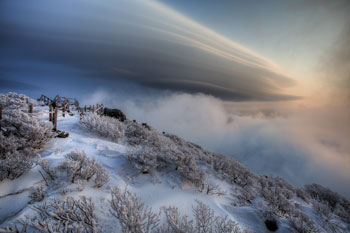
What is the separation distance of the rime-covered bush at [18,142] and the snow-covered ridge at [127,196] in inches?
1.7

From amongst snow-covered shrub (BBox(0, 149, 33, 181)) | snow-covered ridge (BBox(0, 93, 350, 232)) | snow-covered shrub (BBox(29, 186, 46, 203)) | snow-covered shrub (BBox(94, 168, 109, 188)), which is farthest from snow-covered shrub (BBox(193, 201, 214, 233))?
snow-covered shrub (BBox(0, 149, 33, 181))

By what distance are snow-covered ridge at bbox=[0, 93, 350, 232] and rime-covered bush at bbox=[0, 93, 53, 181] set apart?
4 cm

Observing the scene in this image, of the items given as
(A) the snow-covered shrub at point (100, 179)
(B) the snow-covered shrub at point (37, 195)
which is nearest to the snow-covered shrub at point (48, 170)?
(B) the snow-covered shrub at point (37, 195)

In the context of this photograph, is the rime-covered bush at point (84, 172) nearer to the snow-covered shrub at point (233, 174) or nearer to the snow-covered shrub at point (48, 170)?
the snow-covered shrub at point (48, 170)

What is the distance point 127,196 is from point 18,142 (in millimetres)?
4974

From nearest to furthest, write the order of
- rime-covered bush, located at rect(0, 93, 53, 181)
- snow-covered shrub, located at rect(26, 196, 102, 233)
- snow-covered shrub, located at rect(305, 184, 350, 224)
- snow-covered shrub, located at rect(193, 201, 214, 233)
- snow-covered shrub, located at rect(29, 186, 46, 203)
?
snow-covered shrub, located at rect(26, 196, 102, 233) < snow-covered shrub, located at rect(193, 201, 214, 233) < snow-covered shrub, located at rect(29, 186, 46, 203) < rime-covered bush, located at rect(0, 93, 53, 181) < snow-covered shrub, located at rect(305, 184, 350, 224)

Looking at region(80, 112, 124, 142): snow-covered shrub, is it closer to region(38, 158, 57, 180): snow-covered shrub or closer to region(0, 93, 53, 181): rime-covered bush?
region(0, 93, 53, 181): rime-covered bush

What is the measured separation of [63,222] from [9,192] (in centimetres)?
232

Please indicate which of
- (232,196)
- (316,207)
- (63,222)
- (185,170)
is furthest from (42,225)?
(316,207)

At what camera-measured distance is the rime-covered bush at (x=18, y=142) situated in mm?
3936

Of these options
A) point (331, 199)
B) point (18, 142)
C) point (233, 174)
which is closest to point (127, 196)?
point (18, 142)

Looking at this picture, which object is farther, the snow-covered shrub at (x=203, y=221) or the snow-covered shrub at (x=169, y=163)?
the snow-covered shrub at (x=169, y=163)

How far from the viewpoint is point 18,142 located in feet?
17.0

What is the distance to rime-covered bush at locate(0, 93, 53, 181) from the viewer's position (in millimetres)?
3936
